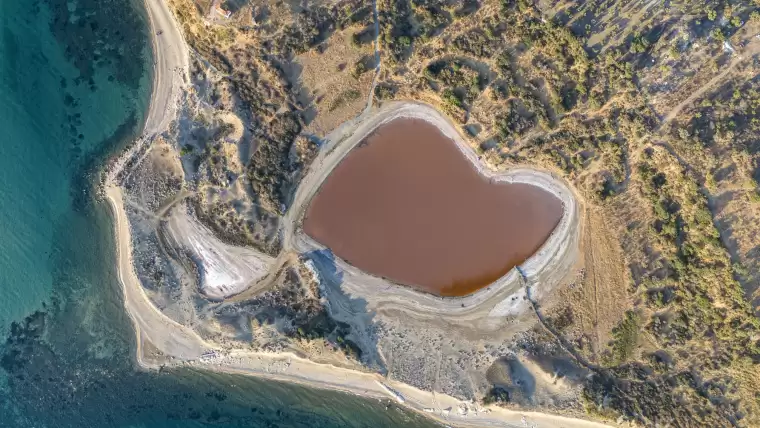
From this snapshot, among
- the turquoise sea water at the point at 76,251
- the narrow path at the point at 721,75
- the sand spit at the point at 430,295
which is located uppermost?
the narrow path at the point at 721,75

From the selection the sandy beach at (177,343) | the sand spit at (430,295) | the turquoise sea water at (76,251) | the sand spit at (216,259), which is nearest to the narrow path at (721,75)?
the sand spit at (430,295)

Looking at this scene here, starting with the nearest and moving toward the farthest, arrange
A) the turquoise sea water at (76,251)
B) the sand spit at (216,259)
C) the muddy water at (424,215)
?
the muddy water at (424,215), the sand spit at (216,259), the turquoise sea water at (76,251)

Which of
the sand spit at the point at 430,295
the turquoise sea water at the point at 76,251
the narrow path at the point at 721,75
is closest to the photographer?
the narrow path at the point at 721,75

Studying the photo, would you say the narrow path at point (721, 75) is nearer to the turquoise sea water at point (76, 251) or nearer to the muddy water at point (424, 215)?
the muddy water at point (424, 215)

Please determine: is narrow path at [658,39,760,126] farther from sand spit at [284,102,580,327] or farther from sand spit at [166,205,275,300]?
sand spit at [166,205,275,300]

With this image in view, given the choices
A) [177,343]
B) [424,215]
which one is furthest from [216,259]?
[424,215]

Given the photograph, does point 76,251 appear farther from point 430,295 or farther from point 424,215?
point 430,295

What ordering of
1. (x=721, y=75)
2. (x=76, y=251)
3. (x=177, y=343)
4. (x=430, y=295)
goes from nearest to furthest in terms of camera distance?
(x=721, y=75) → (x=430, y=295) → (x=177, y=343) → (x=76, y=251)
